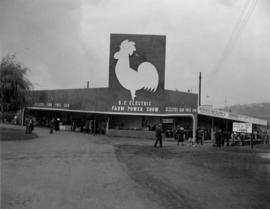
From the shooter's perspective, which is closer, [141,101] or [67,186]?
[67,186]

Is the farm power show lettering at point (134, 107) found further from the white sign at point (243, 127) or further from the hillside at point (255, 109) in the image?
the hillside at point (255, 109)

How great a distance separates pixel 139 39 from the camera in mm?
38594

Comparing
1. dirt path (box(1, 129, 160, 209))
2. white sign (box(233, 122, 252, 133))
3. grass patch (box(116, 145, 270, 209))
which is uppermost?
white sign (box(233, 122, 252, 133))

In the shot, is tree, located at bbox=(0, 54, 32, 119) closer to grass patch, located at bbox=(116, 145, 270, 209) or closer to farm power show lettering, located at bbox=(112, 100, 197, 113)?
farm power show lettering, located at bbox=(112, 100, 197, 113)

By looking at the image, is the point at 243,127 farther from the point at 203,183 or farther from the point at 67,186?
the point at 67,186

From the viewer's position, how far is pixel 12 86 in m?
28.9

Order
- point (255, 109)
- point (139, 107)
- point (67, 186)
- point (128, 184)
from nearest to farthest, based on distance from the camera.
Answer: point (67, 186) → point (128, 184) → point (139, 107) → point (255, 109)

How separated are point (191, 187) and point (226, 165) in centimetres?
541

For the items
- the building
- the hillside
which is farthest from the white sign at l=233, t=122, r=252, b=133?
the hillside

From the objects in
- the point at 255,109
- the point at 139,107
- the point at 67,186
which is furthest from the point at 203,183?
the point at 255,109

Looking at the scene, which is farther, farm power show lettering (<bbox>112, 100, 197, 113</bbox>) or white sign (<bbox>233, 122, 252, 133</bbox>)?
farm power show lettering (<bbox>112, 100, 197, 113</bbox>)

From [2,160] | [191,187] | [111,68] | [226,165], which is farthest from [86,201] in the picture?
[111,68]

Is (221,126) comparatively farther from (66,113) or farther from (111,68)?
(66,113)

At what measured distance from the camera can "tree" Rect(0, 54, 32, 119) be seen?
93.7ft
